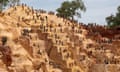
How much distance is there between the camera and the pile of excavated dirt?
24.5m

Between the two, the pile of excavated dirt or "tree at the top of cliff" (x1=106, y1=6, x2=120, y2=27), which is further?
"tree at the top of cliff" (x1=106, y1=6, x2=120, y2=27)

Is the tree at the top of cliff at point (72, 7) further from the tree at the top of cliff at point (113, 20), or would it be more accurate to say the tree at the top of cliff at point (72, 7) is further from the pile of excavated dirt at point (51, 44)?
the pile of excavated dirt at point (51, 44)

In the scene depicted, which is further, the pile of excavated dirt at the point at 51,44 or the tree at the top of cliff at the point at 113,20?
the tree at the top of cliff at the point at 113,20

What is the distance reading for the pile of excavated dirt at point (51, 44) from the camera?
24.5 metres

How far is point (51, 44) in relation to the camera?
1139 inches

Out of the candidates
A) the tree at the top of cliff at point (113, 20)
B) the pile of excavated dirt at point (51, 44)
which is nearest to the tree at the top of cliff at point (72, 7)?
the tree at the top of cliff at point (113, 20)

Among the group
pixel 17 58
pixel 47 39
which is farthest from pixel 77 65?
pixel 17 58

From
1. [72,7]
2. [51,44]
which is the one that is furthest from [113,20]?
[51,44]

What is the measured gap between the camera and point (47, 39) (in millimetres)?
29031

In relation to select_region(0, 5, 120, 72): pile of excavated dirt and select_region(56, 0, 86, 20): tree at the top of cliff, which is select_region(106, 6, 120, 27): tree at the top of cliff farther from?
select_region(0, 5, 120, 72): pile of excavated dirt

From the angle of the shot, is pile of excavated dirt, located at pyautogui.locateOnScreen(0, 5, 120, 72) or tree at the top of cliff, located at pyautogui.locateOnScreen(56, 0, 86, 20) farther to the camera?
tree at the top of cliff, located at pyautogui.locateOnScreen(56, 0, 86, 20)

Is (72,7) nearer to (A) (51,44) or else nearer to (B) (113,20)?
(B) (113,20)

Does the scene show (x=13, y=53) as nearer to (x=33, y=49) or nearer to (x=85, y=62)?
(x=33, y=49)

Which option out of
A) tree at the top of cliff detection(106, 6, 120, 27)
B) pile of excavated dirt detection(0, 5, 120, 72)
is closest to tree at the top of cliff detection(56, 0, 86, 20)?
tree at the top of cliff detection(106, 6, 120, 27)
